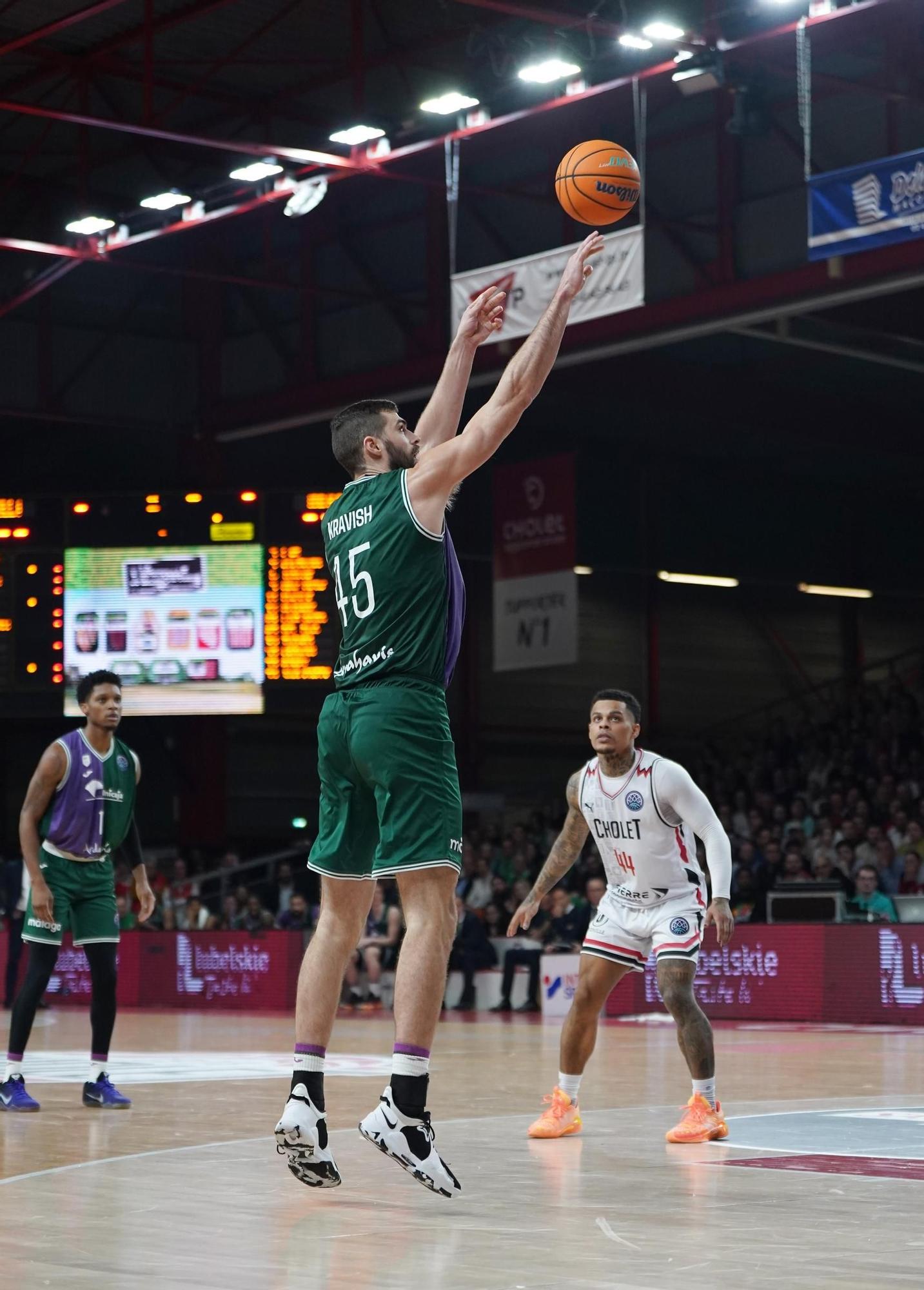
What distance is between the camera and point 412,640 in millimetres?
5988

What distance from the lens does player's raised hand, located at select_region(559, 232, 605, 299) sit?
5918 mm

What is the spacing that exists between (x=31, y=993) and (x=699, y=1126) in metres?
3.58

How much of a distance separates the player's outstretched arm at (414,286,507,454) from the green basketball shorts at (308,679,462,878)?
0.89 meters

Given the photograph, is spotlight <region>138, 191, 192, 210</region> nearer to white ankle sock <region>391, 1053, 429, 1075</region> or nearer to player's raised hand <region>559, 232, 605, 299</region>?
player's raised hand <region>559, 232, 605, 299</region>

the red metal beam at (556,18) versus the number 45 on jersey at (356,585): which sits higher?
the red metal beam at (556,18)

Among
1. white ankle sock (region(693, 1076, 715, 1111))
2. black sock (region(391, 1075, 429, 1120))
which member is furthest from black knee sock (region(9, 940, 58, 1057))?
black sock (region(391, 1075, 429, 1120))

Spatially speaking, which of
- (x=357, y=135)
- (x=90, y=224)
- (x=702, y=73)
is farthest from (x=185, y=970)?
(x=702, y=73)

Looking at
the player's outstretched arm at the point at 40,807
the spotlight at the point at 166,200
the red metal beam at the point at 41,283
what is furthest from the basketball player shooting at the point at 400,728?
the red metal beam at the point at 41,283

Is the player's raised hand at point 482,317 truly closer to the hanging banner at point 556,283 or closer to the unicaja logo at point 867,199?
the hanging banner at point 556,283

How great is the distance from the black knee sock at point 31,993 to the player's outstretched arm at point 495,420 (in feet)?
14.5

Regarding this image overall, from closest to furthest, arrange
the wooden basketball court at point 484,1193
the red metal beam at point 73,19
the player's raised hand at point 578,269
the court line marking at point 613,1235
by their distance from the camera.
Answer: the wooden basketball court at point 484,1193 < the court line marking at point 613,1235 < the player's raised hand at point 578,269 < the red metal beam at point 73,19

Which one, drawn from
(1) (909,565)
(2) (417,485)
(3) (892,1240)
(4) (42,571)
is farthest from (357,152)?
(1) (909,565)

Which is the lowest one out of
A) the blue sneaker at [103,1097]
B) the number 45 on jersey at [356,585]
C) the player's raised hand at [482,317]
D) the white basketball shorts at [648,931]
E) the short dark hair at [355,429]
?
the blue sneaker at [103,1097]

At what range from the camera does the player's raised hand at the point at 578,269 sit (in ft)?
19.4
